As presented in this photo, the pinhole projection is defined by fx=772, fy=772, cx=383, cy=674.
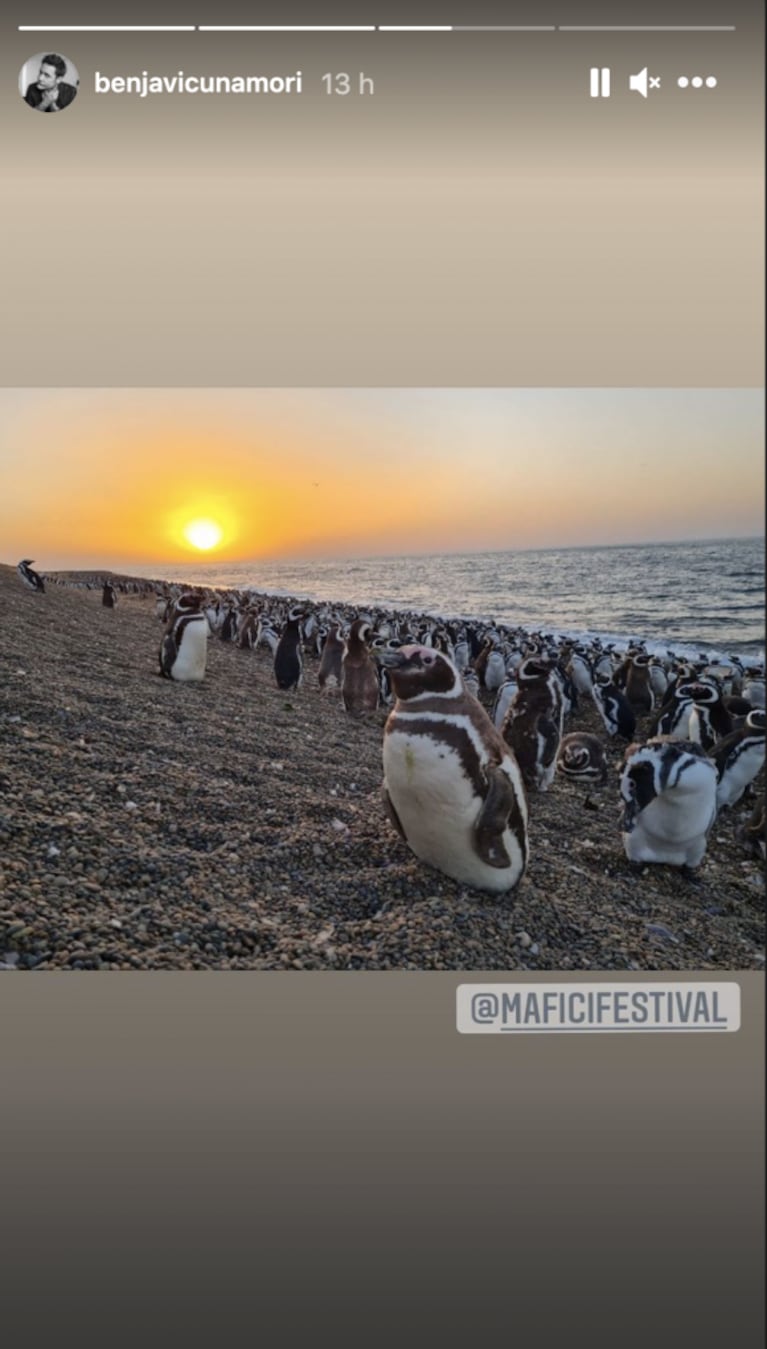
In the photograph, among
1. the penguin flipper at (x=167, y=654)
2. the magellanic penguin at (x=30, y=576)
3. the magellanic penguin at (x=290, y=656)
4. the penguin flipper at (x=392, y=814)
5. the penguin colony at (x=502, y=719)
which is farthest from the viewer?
the magellanic penguin at (x=290, y=656)

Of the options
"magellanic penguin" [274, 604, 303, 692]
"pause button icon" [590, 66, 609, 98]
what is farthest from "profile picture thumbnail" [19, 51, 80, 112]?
"magellanic penguin" [274, 604, 303, 692]

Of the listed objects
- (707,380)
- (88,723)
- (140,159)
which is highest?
(140,159)

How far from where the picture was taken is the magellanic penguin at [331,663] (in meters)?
5.34

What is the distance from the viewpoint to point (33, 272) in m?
2.03

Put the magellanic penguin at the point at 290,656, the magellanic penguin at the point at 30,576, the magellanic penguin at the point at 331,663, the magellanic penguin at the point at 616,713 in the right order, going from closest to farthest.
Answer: the magellanic penguin at the point at 30,576 → the magellanic penguin at the point at 616,713 → the magellanic penguin at the point at 290,656 → the magellanic penguin at the point at 331,663

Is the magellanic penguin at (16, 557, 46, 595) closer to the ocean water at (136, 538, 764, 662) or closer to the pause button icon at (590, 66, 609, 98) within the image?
the ocean water at (136, 538, 764, 662)

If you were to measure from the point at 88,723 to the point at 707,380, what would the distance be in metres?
2.16

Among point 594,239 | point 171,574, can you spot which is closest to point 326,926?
point 171,574

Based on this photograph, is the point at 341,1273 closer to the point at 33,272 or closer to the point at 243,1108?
the point at 243,1108

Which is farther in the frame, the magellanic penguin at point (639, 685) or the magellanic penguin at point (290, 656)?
the magellanic penguin at point (290, 656)

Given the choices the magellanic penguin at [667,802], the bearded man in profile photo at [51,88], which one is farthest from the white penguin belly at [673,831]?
the bearded man in profile photo at [51,88]

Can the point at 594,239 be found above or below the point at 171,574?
above

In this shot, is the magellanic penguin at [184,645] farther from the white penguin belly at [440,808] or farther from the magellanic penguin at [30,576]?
the white penguin belly at [440,808]

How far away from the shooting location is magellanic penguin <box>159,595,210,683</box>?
4133 mm
